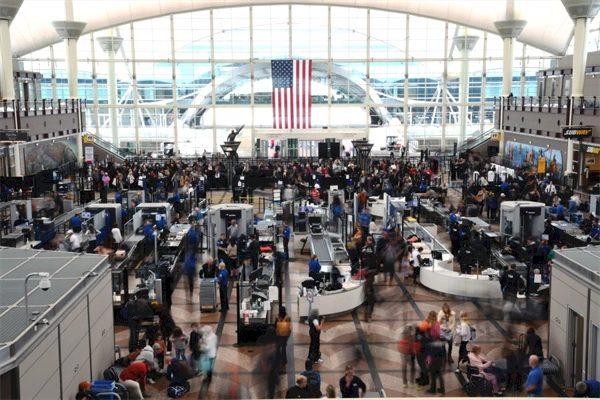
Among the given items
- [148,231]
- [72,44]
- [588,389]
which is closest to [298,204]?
[148,231]

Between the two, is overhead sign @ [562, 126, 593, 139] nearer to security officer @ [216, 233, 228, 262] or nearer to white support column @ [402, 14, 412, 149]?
security officer @ [216, 233, 228, 262]

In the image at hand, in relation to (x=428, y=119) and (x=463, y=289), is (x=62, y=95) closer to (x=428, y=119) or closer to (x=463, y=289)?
(x=428, y=119)

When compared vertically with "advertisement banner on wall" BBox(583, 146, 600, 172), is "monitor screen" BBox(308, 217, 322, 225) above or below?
below

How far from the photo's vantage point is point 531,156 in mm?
36312

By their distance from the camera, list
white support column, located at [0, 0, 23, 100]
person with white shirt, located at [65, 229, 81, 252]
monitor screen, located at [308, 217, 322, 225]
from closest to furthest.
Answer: person with white shirt, located at [65, 229, 81, 252] → monitor screen, located at [308, 217, 322, 225] → white support column, located at [0, 0, 23, 100]

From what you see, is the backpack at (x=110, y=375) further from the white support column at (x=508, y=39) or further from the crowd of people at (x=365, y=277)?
the white support column at (x=508, y=39)

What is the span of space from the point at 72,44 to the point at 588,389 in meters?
36.2

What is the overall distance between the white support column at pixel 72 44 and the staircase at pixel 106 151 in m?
1.41

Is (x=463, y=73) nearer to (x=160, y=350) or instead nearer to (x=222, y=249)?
(x=222, y=249)

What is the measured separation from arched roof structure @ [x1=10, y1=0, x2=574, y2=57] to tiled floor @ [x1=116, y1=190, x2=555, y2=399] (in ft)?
94.9

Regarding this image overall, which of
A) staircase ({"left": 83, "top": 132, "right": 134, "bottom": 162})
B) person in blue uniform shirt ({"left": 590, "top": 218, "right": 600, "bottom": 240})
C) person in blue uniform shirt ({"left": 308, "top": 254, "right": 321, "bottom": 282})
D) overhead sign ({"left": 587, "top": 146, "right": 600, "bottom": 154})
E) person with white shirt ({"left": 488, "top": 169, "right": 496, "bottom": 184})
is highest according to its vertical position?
overhead sign ({"left": 587, "top": 146, "right": 600, "bottom": 154})

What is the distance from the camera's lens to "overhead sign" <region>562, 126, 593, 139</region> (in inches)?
1113

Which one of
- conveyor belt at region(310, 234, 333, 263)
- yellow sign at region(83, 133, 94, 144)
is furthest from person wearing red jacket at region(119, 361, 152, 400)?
yellow sign at region(83, 133, 94, 144)

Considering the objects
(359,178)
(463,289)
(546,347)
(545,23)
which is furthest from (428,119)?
(546,347)
